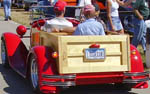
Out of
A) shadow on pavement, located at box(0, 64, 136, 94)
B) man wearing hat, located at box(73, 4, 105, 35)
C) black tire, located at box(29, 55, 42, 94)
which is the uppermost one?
man wearing hat, located at box(73, 4, 105, 35)

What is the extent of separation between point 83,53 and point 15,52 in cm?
225

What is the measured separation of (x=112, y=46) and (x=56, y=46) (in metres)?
0.83

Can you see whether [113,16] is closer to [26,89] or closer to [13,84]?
[13,84]

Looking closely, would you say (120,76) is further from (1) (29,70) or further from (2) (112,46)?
(1) (29,70)

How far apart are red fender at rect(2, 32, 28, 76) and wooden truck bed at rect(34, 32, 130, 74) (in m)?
1.56

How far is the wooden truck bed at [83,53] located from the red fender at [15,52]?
156 cm

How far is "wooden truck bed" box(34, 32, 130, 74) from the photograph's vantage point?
18.4 ft

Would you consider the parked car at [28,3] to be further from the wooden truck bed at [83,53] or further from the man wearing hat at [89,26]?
the wooden truck bed at [83,53]

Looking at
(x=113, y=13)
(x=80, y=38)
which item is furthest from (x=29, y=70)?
(x=113, y=13)

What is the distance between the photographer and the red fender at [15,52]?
23.9ft

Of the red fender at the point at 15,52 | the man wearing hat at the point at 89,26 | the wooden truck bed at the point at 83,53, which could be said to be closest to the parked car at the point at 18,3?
the red fender at the point at 15,52

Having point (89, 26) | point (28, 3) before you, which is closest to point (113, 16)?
point (89, 26)

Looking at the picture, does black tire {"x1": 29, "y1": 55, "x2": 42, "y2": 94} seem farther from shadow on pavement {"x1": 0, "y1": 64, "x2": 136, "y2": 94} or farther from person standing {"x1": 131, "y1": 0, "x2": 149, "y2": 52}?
person standing {"x1": 131, "y1": 0, "x2": 149, "y2": 52}

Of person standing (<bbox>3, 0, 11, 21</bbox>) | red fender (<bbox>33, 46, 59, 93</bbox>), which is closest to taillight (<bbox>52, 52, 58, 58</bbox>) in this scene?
red fender (<bbox>33, 46, 59, 93</bbox>)
